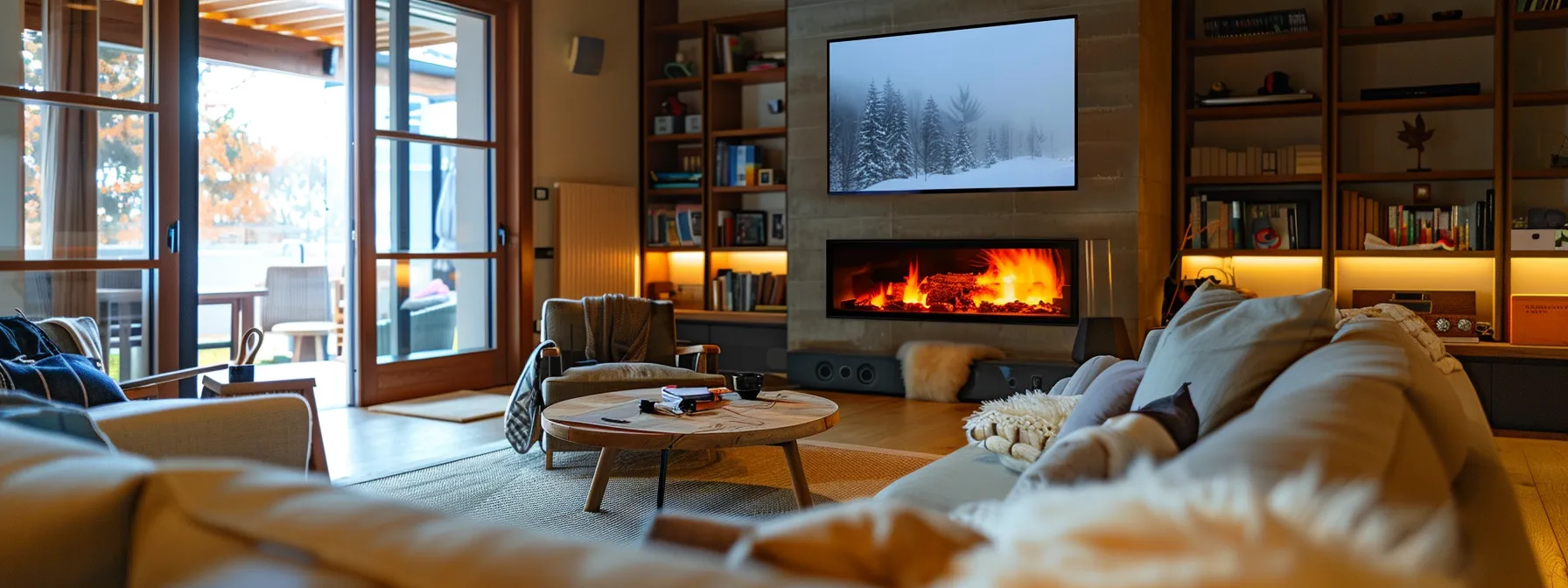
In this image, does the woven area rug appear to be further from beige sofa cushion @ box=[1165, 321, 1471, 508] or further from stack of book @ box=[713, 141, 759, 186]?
stack of book @ box=[713, 141, 759, 186]

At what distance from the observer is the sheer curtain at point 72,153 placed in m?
4.70

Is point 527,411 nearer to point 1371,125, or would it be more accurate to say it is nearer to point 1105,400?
point 1105,400

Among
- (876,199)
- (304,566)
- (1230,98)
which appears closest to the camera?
(304,566)

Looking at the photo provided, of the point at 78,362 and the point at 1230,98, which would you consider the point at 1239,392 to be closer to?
the point at 78,362

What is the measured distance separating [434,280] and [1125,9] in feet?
13.4

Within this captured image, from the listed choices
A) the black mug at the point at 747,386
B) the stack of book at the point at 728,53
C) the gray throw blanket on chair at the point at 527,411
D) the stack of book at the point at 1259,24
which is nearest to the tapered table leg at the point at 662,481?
the black mug at the point at 747,386

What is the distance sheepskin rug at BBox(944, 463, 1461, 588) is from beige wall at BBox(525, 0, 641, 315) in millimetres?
6414

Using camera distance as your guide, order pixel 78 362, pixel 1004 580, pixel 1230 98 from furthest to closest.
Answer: pixel 1230 98 → pixel 78 362 → pixel 1004 580

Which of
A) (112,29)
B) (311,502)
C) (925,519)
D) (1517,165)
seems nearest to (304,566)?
(311,502)

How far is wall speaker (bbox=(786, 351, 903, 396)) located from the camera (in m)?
6.36

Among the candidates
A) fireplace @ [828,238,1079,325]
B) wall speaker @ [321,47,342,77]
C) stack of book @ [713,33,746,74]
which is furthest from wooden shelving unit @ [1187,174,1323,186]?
wall speaker @ [321,47,342,77]

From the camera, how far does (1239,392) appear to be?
2.01m

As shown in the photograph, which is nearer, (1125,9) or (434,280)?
(1125,9)

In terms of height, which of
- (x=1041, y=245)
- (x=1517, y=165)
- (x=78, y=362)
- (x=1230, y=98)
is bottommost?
(x=78, y=362)
